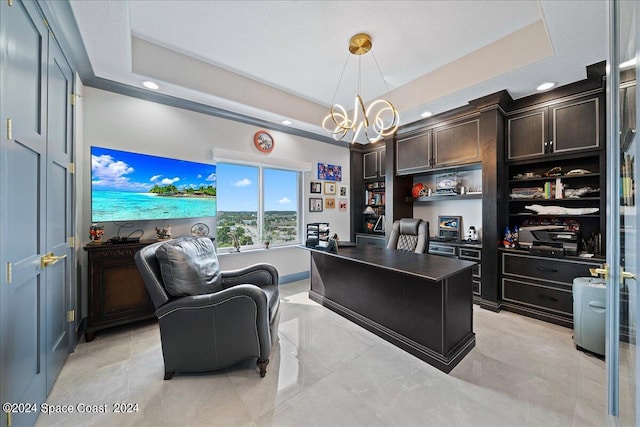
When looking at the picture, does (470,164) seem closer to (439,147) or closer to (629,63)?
(439,147)

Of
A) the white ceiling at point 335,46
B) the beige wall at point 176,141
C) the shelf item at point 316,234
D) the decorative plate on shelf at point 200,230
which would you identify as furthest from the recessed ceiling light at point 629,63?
the decorative plate on shelf at point 200,230

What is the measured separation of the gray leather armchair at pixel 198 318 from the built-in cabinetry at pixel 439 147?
325 centimetres

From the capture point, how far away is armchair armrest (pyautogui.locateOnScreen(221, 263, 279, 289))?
241 cm

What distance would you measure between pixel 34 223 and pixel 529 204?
15.9 feet

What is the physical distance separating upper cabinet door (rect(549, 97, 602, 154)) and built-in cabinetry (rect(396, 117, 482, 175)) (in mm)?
757

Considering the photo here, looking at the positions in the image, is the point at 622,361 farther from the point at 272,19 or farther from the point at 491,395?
the point at 272,19

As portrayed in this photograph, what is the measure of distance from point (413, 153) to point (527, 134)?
146 cm

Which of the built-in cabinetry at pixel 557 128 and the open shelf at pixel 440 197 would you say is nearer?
the built-in cabinetry at pixel 557 128

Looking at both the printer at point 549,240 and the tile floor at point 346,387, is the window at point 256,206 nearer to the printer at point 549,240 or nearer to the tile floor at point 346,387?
the tile floor at point 346,387

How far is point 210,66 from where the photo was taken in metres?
2.88

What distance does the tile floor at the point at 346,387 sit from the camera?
150cm

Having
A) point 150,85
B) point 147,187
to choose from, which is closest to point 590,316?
point 147,187

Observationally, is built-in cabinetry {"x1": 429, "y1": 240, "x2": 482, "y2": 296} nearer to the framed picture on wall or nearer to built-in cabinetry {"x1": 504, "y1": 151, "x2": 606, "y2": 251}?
built-in cabinetry {"x1": 504, "y1": 151, "x2": 606, "y2": 251}

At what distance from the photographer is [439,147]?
3.71 m
